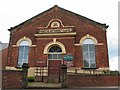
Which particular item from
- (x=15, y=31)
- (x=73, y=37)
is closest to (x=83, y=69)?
(x=73, y=37)

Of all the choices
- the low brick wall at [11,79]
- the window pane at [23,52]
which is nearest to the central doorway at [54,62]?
the window pane at [23,52]

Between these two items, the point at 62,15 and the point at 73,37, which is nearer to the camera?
the point at 73,37

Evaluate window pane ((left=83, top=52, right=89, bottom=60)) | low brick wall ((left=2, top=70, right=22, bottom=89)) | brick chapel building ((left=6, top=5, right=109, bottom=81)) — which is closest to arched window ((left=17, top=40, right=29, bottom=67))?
brick chapel building ((left=6, top=5, right=109, bottom=81))

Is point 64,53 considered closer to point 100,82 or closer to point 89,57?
point 89,57

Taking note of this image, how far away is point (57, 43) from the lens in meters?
22.5

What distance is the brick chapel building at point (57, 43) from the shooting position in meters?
21.7

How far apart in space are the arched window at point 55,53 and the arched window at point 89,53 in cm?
277

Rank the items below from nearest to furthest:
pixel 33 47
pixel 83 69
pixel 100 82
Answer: pixel 100 82, pixel 83 69, pixel 33 47

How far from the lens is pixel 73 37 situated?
22.2 m

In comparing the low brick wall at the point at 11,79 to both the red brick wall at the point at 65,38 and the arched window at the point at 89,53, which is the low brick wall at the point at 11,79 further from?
the arched window at the point at 89,53

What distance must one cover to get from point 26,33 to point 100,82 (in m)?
11.2

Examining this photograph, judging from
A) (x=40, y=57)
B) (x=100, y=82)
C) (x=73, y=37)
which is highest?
(x=73, y=37)

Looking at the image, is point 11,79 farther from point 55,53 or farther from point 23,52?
point 23,52

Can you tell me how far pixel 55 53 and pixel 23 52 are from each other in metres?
3.84
